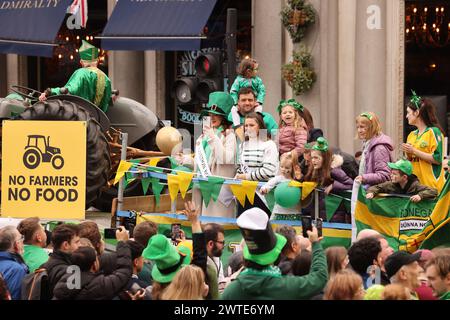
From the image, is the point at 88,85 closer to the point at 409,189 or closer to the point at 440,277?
the point at 409,189

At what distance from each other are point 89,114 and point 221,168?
2149 millimetres

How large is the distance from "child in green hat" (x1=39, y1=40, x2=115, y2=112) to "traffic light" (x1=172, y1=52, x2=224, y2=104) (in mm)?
2191

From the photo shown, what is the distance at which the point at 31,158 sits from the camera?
13727 mm

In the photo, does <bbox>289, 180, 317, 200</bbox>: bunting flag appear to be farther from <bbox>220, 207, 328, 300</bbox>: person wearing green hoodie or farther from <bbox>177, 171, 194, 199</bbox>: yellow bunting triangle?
<bbox>220, 207, 328, 300</bbox>: person wearing green hoodie

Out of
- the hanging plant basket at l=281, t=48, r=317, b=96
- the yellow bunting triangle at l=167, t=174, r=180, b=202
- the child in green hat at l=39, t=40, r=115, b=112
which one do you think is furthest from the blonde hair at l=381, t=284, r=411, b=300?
the hanging plant basket at l=281, t=48, r=317, b=96

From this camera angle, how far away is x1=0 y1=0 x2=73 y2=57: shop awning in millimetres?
26344

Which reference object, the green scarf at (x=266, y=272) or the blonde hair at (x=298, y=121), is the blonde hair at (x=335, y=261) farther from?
the blonde hair at (x=298, y=121)

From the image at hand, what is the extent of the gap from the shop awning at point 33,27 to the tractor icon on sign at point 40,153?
41.4 feet

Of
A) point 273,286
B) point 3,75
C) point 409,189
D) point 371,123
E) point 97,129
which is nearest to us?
point 273,286

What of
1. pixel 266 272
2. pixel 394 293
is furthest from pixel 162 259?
pixel 394 293

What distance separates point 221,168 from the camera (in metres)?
13.9

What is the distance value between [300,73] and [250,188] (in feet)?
35.2
